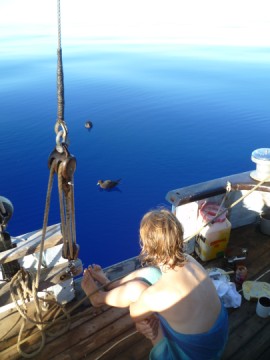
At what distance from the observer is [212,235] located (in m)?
3.73

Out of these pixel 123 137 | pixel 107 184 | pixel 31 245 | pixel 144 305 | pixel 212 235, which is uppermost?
pixel 144 305

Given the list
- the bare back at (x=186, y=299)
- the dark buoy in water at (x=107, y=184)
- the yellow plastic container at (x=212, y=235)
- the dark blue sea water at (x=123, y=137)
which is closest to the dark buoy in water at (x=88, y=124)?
the dark blue sea water at (x=123, y=137)

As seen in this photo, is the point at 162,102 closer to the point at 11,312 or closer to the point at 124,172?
the point at 124,172

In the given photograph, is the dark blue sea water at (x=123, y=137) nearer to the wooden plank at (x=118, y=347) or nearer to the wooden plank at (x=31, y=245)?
the wooden plank at (x=118, y=347)

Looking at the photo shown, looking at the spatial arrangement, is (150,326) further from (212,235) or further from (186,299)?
(212,235)

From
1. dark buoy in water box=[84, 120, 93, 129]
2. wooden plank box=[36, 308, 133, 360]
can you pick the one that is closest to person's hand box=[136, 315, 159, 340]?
wooden plank box=[36, 308, 133, 360]

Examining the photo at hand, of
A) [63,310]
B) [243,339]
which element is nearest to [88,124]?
[63,310]

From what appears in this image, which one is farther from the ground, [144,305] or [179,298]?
[179,298]

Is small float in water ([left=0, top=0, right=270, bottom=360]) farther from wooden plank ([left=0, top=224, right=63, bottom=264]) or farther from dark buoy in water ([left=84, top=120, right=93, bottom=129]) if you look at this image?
dark buoy in water ([left=84, top=120, right=93, bottom=129])

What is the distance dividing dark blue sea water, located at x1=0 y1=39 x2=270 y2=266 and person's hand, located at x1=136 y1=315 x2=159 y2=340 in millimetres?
6340

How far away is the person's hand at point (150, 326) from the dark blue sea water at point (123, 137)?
6.34 meters

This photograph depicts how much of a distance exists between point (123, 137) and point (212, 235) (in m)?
13.1

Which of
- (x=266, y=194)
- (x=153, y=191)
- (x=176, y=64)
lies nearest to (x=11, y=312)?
(x=266, y=194)

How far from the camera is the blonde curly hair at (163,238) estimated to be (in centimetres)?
177
